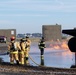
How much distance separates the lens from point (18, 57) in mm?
25531

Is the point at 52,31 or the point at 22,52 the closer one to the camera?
the point at 22,52

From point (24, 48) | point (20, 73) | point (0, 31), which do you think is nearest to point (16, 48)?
point (24, 48)

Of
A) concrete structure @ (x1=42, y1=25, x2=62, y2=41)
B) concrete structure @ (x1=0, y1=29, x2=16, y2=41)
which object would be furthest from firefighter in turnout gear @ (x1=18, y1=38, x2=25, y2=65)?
concrete structure @ (x1=0, y1=29, x2=16, y2=41)

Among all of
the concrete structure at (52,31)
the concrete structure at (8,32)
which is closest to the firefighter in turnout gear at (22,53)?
the concrete structure at (52,31)

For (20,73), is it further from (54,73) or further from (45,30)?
(45,30)

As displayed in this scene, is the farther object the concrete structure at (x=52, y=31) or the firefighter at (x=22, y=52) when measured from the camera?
the concrete structure at (x=52, y=31)

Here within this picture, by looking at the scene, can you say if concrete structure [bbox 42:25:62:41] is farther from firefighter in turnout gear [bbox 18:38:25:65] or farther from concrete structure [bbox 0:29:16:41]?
firefighter in turnout gear [bbox 18:38:25:65]

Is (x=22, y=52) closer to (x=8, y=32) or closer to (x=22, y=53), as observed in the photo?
(x=22, y=53)

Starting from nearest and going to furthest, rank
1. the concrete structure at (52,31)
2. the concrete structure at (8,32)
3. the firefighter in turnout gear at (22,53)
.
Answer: the firefighter in turnout gear at (22,53), the concrete structure at (52,31), the concrete structure at (8,32)

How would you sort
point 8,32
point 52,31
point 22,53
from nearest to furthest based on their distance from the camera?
point 22,53 < point 52,31 < point 8,32

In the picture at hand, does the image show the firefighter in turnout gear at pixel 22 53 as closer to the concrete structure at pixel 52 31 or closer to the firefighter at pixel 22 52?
the firefighter at pixel 22 52

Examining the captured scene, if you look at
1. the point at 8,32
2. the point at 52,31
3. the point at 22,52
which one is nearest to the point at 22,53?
the point at 22,52

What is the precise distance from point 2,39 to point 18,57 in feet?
168

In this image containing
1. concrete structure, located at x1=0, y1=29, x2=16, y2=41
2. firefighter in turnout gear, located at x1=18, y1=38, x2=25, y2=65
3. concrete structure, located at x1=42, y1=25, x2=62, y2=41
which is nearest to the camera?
firefighter in turnout gear, located at x1=18, y1=38, x2=25, y2=65
